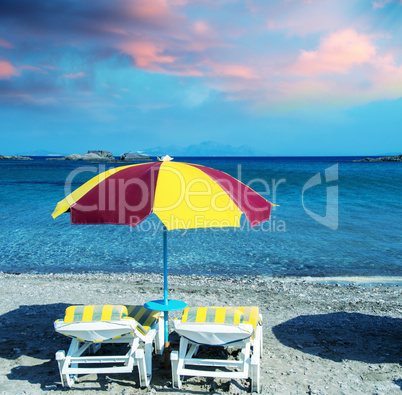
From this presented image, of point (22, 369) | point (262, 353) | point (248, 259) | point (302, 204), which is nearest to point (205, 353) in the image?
point (262, 353)

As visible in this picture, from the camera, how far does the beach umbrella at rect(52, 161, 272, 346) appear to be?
422cm

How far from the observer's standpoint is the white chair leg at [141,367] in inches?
182

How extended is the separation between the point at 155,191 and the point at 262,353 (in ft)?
10.2

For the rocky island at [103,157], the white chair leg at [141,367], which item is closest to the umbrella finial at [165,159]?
the white chair leg at [141,367]

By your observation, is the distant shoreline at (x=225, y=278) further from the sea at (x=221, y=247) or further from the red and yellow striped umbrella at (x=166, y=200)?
the red and yellow striped umbrella at (x=166, y=200)

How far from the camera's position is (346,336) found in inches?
257

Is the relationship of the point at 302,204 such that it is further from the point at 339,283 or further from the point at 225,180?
the point at 225,180

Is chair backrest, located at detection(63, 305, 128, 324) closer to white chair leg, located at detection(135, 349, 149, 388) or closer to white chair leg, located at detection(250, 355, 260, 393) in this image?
white chair leg, located at detection(135, 349, 149, 388)

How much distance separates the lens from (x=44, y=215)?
22.0m

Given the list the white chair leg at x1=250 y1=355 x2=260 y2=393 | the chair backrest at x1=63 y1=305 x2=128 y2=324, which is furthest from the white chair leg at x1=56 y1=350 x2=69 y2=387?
the white chair leg at x1=250 y1=355 x2=260 y2=393

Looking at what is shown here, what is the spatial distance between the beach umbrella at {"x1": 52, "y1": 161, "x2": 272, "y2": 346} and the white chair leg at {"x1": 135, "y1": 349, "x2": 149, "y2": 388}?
646mm

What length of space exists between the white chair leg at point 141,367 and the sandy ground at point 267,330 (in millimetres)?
92

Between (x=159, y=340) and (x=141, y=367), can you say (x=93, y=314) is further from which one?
(x=159, y=340)

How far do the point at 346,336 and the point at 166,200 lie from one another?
4.30m
